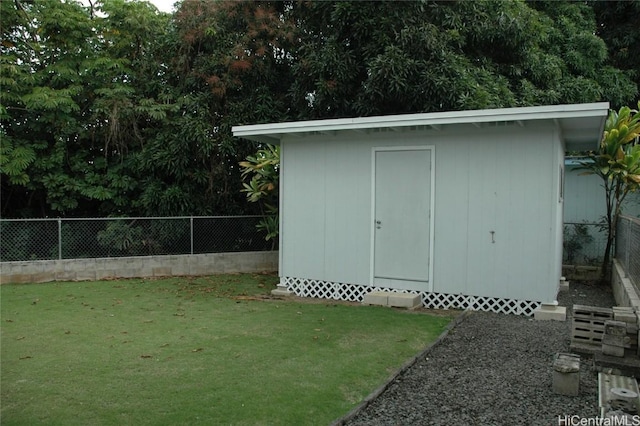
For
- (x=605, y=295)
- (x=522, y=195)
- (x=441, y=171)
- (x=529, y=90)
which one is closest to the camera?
(x=522, y=195)

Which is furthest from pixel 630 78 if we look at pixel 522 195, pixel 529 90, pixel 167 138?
pixel 167 138

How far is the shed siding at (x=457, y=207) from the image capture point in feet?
21.6

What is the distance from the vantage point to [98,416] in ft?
11.0

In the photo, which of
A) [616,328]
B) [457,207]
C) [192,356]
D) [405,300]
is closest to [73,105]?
[192,356]

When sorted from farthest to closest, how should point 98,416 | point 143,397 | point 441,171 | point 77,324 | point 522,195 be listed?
1. point 441,171
2. point 522,195
3. point 77,324
4. point 143,397
5. point 98,416

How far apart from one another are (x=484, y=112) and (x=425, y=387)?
383 cm

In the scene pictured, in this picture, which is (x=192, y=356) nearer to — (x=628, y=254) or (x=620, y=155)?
(x=628, y=254)

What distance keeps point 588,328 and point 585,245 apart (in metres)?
6.41

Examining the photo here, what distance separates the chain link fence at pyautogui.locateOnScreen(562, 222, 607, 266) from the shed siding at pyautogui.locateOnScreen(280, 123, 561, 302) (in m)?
4.33

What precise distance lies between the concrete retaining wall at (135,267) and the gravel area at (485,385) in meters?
6.02

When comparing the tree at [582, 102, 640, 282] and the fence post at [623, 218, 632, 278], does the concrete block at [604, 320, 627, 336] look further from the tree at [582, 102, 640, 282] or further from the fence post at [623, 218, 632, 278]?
the tree at [582, 102, 640, 282]

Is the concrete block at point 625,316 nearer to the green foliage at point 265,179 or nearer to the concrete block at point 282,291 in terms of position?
the concrete block at point 282,291

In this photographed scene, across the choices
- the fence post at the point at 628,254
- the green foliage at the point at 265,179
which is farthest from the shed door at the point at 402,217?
the green foliage at the point at 265,179

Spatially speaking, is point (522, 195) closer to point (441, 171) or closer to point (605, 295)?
point (441, 171)
